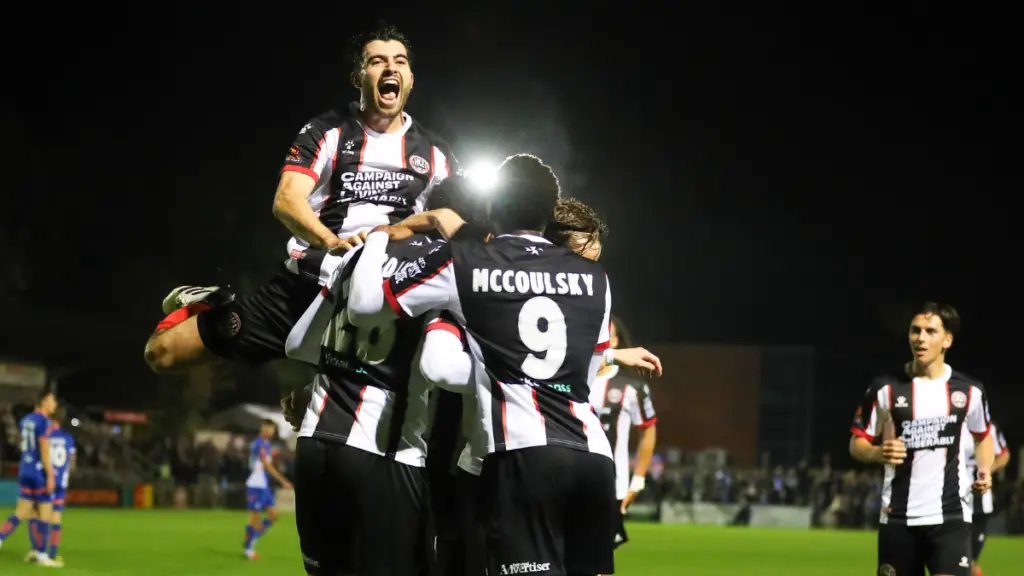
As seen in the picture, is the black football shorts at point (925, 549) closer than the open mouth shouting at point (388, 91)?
No

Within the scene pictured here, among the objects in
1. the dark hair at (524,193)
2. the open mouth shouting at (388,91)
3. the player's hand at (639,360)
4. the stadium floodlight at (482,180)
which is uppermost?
the open mouth shouting at (388,91)

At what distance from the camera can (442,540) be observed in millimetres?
5988

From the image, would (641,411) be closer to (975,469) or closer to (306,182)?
(975,469)

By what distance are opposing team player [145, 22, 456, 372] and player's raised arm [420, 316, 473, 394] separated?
0.83 m

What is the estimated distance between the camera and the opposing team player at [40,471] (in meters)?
16.0

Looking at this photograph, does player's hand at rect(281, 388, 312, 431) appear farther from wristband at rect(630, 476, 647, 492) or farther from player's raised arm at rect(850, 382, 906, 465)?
wristband at rect(630, 476, 647, 492)

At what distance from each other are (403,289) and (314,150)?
4.54ft

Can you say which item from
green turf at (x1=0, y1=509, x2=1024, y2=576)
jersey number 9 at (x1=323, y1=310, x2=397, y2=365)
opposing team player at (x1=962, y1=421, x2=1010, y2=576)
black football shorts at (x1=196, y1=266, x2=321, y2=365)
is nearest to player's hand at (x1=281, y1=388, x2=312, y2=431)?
black football shorts at (x1=196, y1=266, x2=321, y2=365)

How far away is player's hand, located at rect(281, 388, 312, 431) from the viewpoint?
19.7 feet

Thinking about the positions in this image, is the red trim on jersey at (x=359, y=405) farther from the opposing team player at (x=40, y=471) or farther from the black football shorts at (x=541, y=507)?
the opposing team player at (x=40, y=471)

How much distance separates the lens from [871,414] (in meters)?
9.35

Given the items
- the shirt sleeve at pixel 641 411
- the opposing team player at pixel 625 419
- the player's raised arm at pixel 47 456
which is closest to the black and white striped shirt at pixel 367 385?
the opposing team player at pixel 625 419

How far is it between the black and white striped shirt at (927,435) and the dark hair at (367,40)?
4.82 m

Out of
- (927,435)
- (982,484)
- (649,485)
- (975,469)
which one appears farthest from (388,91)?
(649,485)
